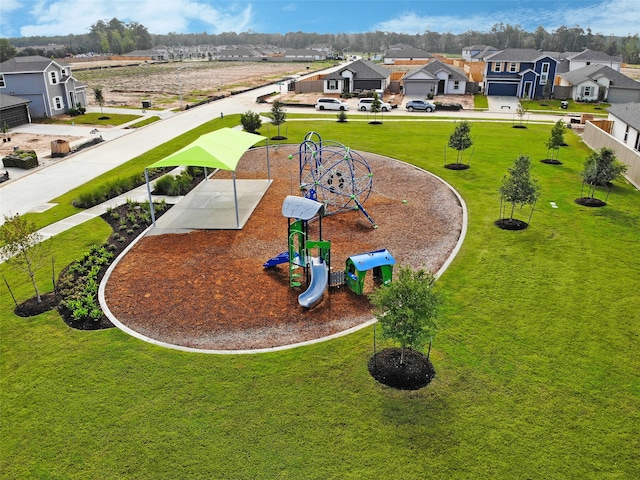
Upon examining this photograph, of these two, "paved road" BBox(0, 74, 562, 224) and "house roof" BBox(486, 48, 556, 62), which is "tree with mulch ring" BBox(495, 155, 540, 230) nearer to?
"paved road" BBox(0, 74, 562, 224)

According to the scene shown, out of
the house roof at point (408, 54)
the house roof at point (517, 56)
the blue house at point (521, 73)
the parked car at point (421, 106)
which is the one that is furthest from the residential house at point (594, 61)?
the house roof at point (408, 54)

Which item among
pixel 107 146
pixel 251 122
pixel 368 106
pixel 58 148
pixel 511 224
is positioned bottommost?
pixel 511 224

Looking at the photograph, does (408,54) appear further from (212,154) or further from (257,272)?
(257,272)

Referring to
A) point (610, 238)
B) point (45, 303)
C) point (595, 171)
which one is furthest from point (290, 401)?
point (595, 171)

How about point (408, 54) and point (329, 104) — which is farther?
point (408, 54)

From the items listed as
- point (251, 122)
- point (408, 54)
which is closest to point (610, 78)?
point (251, 122)

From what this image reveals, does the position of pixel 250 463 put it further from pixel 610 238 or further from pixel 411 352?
pixel 610 238

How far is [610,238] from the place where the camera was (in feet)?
67.3

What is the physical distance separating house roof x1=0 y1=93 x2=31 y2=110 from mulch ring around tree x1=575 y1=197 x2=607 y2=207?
49.3 meters

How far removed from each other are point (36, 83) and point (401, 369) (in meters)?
55.1

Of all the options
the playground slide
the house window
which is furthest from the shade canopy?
the house window

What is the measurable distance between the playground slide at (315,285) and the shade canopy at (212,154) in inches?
296

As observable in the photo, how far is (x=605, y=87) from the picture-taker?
64.2m

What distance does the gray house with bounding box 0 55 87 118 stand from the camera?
50.9 meters
